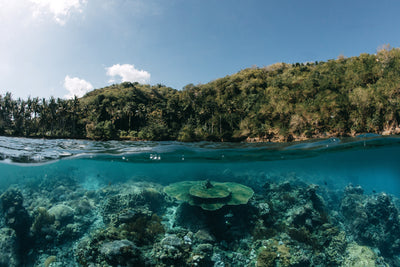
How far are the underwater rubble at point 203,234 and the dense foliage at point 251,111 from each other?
5624 mm

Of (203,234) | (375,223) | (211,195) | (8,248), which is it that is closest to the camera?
(8,248)

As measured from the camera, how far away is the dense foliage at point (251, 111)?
12609 millimetres

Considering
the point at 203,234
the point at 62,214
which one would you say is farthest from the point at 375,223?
the point at 62,214

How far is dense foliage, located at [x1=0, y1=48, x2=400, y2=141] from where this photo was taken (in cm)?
1261

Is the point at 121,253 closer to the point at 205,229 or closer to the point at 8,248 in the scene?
the point at 205,229

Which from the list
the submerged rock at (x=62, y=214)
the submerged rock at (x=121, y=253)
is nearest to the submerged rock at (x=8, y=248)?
the submerged rock at (x=62, y=214)

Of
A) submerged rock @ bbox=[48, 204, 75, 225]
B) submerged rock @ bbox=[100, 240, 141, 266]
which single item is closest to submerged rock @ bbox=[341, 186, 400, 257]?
submerged rock @ bbox=[100, 240, 141, 266]

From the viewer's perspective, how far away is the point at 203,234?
32.0ft

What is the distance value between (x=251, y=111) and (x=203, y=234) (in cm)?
1250

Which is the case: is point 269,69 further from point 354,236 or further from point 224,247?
point 224,247

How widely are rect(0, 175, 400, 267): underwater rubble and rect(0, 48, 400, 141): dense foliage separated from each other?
5624 millimetres

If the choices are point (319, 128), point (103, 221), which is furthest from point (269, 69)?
point (103, 221)

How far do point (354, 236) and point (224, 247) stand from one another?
29.9 feet

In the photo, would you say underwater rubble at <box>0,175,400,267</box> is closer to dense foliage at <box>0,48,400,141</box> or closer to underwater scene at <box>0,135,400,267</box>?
underwater scene at <box>0,135,400,267</box>
